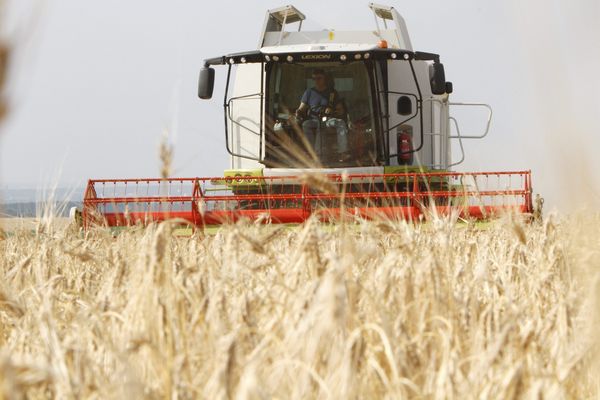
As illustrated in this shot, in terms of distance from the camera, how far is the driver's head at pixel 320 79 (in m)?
9.77

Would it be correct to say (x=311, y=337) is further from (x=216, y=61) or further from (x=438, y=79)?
(x=216, y=61)

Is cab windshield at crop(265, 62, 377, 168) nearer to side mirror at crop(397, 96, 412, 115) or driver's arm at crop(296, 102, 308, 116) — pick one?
driver's arm at crop(296, 102, 308, 116)

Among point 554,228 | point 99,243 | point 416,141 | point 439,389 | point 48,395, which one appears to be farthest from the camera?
point 416,141

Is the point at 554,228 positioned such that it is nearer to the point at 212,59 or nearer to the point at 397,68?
the point at 212,59

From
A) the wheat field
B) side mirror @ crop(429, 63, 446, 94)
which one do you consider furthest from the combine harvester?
the wheat field

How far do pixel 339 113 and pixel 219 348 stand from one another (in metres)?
7.91

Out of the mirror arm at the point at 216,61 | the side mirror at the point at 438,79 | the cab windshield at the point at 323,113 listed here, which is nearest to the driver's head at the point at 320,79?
the cab windshield at the point at 323,113

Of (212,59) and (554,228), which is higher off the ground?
(212,59)

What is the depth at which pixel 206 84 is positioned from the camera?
9.32m

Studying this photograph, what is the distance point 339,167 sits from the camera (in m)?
9.59

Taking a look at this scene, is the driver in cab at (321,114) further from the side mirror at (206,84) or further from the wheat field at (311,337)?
the wheat field at (311,337)

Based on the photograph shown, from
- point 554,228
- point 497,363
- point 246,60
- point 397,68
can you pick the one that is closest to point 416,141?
point 397,68

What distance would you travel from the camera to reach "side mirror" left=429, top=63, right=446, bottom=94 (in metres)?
8.94

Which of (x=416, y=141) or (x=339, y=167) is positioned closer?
(x=339, y=167)
